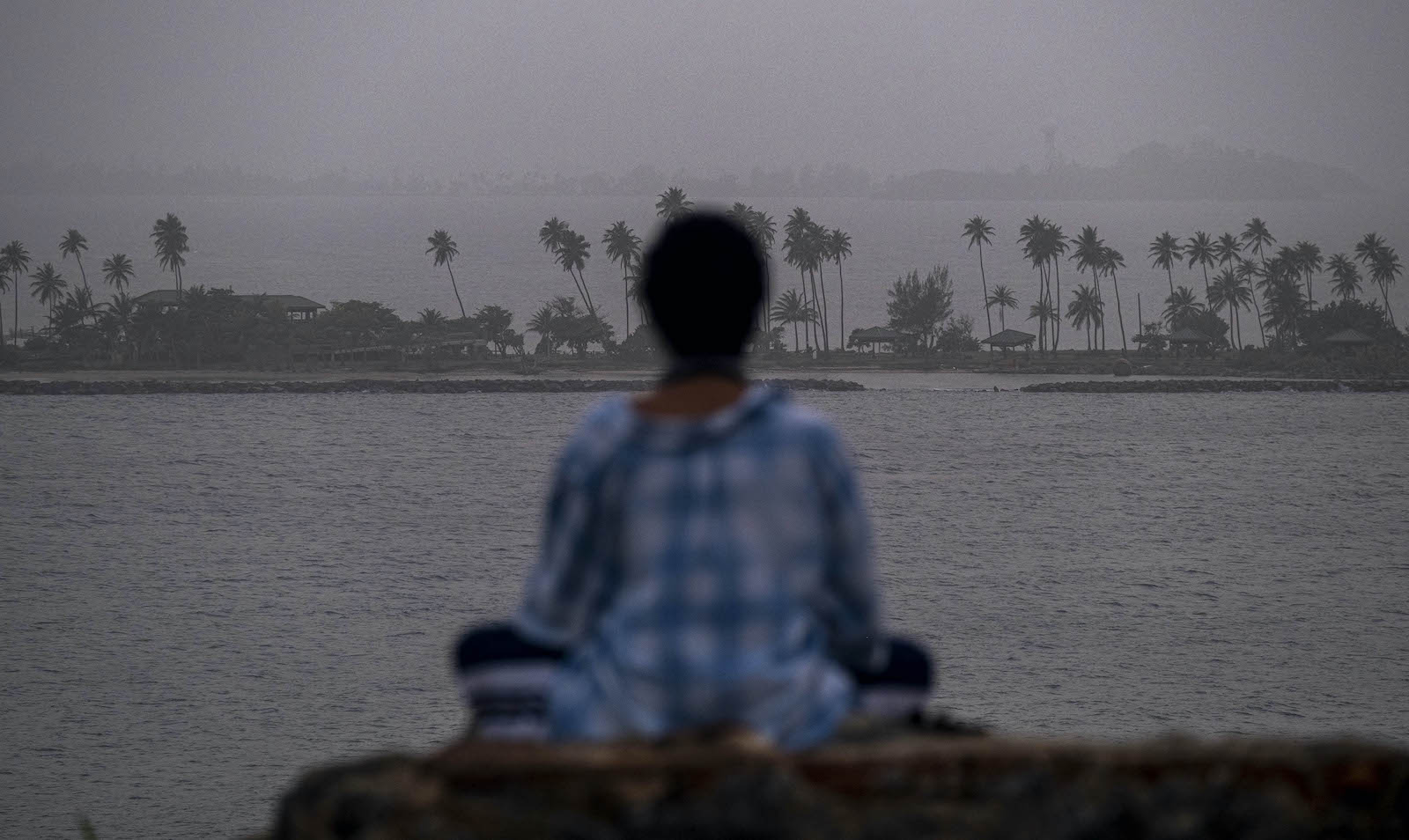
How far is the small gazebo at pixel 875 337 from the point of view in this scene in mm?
134000

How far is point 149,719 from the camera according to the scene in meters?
47.8

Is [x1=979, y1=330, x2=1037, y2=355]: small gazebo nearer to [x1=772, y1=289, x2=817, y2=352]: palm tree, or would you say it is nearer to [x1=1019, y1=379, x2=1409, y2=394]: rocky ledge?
[x1=1019, y1=379, x2=1409, y2=394]: rocky ledge

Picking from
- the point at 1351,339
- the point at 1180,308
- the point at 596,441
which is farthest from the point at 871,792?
the point at 1180,308

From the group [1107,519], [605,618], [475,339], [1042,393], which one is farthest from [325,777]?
[475,339]

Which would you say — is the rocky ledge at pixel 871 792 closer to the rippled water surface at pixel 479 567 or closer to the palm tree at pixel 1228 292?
the rippled water surface at pixel 479 567

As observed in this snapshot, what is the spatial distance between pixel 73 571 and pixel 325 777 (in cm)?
7496

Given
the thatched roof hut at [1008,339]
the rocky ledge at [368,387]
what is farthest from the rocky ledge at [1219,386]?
the rocky ledge at [368,387]

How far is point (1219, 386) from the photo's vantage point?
4734 inches

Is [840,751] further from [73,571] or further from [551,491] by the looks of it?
[73,571]

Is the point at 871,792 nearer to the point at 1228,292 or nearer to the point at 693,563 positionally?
the point at 693,563

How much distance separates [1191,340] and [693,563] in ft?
444

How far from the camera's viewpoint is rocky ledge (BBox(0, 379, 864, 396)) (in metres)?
115

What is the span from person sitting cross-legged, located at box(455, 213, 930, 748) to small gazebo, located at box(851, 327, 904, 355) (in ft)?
430

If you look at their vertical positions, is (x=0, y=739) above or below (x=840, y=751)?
below
